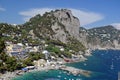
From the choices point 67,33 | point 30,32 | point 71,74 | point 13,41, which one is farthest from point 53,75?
point 67,33

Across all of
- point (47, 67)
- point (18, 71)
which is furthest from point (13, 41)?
point (18, 71)

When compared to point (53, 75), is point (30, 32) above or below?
above

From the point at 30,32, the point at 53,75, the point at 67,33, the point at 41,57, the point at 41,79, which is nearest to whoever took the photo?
the point at 41,79

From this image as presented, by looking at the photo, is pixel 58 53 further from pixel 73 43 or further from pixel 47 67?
pixel 73 43

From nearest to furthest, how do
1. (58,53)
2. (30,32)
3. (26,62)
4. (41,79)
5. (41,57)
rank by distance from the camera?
(41,79), (26,62), (41,57), (58,53), (30,32)

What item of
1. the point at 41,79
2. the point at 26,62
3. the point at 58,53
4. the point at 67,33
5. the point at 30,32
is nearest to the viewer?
the point at 41,79

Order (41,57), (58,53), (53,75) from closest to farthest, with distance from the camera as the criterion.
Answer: (53,75) < (41,57) < (58,53)

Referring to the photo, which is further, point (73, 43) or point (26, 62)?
point (73, 43)

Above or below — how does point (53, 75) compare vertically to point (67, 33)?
below

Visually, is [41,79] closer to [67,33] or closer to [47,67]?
[47,67]
